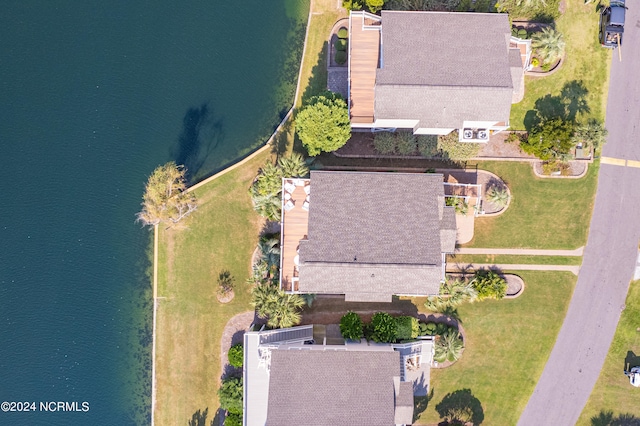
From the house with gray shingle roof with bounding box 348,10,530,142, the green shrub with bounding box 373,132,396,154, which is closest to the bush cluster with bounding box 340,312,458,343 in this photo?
the green shrub with bounding box 373,132,396,154

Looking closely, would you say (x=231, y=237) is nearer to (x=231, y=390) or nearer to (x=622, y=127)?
(x=231, y=390)

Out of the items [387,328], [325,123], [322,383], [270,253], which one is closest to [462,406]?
[387,328]

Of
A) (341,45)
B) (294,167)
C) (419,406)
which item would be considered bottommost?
(419,406)

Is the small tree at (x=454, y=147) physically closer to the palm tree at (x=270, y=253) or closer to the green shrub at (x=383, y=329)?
the green shrub at (x=383, y=329)

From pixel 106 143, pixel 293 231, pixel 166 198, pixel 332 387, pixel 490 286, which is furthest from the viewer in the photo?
pixel 106 143

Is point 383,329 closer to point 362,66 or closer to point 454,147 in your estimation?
point 454,147

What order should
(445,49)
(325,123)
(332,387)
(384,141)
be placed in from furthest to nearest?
1. (384,141)
2. (445,49)
3. (325,123)
4. (332,387)
